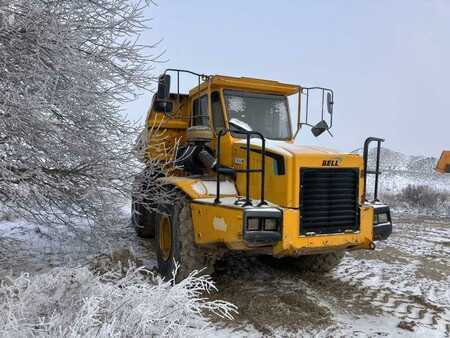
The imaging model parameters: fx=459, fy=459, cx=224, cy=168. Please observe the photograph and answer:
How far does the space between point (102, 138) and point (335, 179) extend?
2.60 metres

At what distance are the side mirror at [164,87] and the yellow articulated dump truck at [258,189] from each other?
0.01 m

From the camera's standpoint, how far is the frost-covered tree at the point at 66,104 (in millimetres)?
4074

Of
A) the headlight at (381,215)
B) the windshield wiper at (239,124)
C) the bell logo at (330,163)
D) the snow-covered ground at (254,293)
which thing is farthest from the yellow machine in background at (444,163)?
the bell logo at (330,163)

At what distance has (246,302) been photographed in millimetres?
4973

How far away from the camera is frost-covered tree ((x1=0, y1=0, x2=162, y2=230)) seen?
407 centimetres

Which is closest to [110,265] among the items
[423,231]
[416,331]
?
[416,331]

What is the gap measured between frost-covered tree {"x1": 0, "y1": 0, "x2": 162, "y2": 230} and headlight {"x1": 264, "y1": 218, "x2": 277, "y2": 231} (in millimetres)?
1516

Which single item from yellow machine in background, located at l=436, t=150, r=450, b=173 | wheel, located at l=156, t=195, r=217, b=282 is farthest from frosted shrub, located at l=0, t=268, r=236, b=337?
yellow machine in background, located at l=436, t=150, r=450, b=173

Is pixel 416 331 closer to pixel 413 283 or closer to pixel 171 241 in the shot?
pixel 413 283

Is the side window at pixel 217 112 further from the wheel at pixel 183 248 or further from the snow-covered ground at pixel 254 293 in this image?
the snow-covered ground at pixel 254 293

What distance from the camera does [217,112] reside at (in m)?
6.08

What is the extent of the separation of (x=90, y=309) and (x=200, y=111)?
4062mm

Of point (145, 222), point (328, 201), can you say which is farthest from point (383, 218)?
point (145, 222)

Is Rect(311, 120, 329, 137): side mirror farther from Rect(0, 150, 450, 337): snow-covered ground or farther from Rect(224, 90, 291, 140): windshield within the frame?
Rect(0, 150, 450, 337): snow-covered ground
